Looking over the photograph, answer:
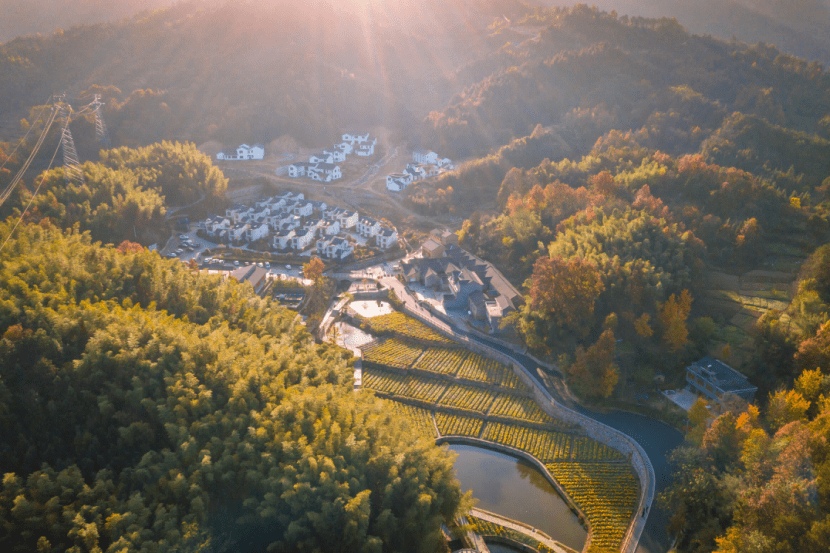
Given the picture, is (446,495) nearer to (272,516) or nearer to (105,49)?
(272,516)

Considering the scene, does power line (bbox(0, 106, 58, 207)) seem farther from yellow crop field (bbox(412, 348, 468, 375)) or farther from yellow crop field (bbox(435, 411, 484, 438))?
yellow crop field (bbox(435, 411, 484, 438))

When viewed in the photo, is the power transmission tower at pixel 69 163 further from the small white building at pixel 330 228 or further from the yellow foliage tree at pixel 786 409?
the yellow foliage tree at pixel 786 409

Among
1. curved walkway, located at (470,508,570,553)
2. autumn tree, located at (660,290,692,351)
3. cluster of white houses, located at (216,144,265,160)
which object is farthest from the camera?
cluster of white houses, located at (216,144,265,160)

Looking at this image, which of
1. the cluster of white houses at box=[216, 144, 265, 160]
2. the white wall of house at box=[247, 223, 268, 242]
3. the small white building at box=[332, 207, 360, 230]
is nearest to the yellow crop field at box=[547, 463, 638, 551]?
the small white building at box=[332, 207, 360, 230]

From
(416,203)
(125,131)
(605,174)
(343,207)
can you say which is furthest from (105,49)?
(605,174)

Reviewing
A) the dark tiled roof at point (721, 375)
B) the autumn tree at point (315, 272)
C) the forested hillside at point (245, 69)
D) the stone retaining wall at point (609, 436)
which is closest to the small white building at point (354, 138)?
the forested hillside at point (245, 69)

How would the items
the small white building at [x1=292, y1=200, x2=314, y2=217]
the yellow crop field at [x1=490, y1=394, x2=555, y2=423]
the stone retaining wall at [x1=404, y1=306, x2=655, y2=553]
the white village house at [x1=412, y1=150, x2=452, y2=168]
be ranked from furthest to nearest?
the white village house at [x1=412, y1=150, x2=452, y2=168] < the small white building at [x1=292, y1=200, x2=314, y2=217] < the yellow crop field at [x1=490, y1=394, x2=555, y2=423] < the stone retaining wall at [x1=404, y1=306, x2=655, y2=553]

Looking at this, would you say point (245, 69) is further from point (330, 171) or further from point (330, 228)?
point (330, 228)
